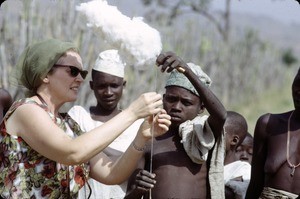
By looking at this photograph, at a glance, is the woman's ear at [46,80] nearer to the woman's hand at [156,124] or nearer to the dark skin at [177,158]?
the woman's hand at [156,124]

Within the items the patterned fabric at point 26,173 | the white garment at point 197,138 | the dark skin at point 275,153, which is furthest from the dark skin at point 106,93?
the patterned fabric at point 26,173

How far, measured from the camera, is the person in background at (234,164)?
15.8ft

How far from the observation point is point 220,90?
1958 cm

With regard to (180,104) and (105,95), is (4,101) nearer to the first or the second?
(105,95)

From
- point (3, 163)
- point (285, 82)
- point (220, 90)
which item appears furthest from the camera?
point (285, 82)

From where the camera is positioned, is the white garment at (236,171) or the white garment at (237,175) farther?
the white garment at (236,171)

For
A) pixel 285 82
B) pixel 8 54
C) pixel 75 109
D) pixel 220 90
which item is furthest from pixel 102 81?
pixel 285 82

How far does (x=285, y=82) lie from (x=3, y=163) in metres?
27.5

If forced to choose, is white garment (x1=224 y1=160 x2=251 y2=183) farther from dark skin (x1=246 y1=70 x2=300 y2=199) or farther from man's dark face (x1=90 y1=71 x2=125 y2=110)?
man's dark face (x1=90 y1=71 x2=125 y2=110)

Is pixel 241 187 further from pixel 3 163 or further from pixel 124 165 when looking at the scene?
pixel 3 163

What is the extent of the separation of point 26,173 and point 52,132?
0.26 m

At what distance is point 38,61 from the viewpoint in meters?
3.71

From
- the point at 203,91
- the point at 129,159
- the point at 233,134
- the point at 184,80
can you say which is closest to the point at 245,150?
the point at 233,134

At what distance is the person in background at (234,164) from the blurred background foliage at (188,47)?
89 centimetres
